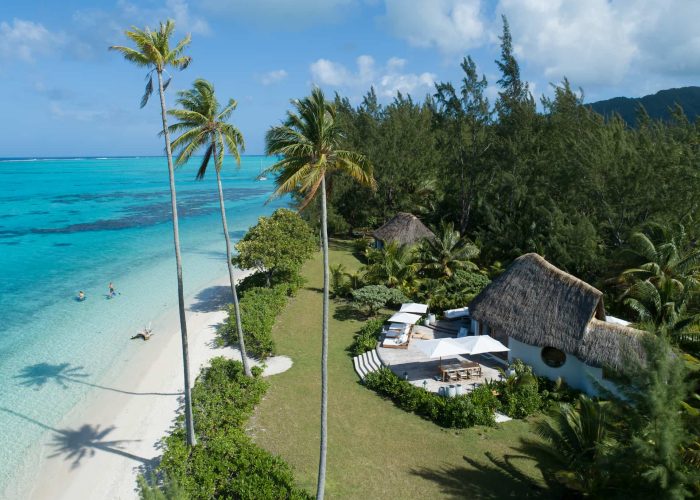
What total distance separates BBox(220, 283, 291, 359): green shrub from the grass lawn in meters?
2.12

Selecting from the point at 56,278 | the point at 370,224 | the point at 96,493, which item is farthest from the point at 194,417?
A: the point at 370,224

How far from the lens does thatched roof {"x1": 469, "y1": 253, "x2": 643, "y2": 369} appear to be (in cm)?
1597

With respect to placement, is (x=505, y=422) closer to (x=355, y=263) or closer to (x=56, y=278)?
(x=355, y=263)

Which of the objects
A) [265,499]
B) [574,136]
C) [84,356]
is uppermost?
[574,136]

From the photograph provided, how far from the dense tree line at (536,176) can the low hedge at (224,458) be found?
10296 millimetres

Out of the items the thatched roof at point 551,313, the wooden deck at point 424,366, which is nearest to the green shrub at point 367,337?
the wooden deck at point 424,366

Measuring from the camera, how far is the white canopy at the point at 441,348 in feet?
55.0

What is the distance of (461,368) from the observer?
17.2 m

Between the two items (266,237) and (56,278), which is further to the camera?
(56,278)

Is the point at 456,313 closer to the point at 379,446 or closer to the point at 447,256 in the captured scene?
the point at 447,256

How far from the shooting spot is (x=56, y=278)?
36344 mm

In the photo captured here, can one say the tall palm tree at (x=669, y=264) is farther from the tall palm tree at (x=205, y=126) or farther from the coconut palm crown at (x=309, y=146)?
the tall palm tree at (x=205, y=126)

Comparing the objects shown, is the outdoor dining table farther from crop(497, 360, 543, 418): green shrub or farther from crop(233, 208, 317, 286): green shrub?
crop(233, 208, 317, 286): green shrub

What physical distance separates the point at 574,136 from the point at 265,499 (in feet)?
90.6
